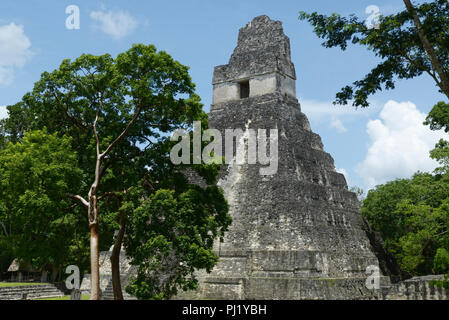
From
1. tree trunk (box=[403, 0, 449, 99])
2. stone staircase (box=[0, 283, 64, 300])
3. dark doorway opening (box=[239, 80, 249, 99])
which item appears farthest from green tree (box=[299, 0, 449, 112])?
stone staircase (box=[0, 283, 64, 300])

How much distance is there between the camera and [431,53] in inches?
380

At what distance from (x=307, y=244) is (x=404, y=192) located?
32.5 ft

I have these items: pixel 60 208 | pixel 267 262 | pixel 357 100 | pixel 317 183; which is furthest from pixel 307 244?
pixel 60 208

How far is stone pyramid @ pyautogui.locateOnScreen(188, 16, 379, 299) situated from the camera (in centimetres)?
1386

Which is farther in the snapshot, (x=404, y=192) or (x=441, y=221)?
(x=404, y=192)

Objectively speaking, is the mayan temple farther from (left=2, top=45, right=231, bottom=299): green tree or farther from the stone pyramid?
(left=2, top=45, right=231, bottom=299): green tree

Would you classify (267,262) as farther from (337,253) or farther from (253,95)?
(253,95)

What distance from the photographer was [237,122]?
60.4 ft

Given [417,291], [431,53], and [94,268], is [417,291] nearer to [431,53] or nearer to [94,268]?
[431,53]

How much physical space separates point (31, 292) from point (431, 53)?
18316 millimetres

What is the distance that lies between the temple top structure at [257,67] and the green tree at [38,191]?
29.8ft

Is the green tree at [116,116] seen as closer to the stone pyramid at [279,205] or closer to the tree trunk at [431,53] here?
the stone pyramid at [279,205]

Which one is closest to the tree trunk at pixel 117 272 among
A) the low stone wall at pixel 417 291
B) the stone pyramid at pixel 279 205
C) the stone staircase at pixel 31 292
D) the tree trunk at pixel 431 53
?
the stone pyramid at pixel 279 205

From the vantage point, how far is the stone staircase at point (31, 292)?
1695cm
